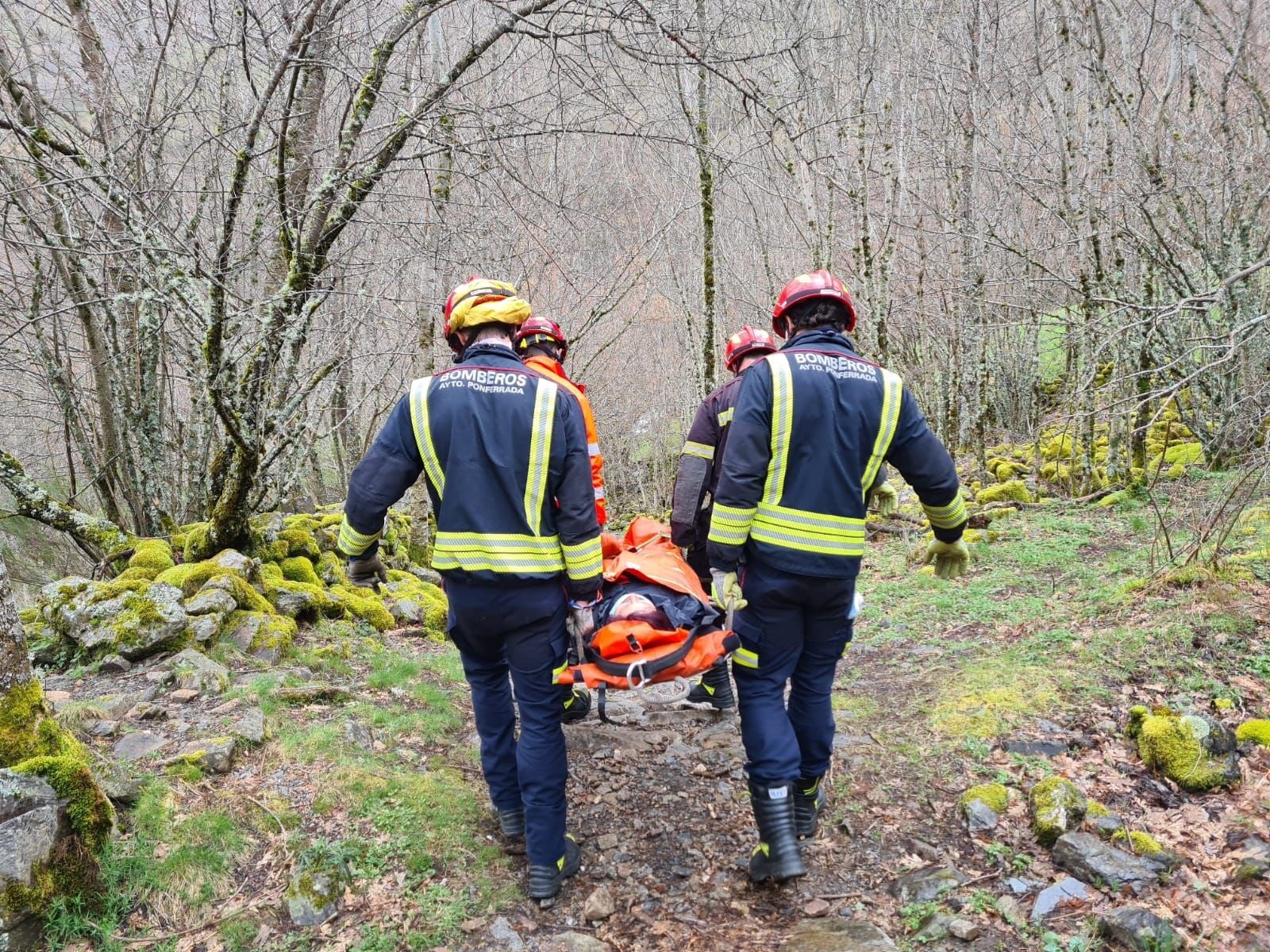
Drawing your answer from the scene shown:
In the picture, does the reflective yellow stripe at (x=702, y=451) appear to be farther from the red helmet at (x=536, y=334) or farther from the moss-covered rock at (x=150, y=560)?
the moss-covered rock at (x=150, y=560)

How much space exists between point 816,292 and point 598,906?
9.54 feet

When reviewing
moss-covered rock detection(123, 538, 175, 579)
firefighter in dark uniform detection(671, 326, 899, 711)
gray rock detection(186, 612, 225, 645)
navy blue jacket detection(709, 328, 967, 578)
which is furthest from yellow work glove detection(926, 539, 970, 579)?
moss-covered rock detection(123, 538, 175, 579)

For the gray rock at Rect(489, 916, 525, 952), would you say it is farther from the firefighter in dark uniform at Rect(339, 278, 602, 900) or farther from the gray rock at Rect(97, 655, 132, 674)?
the gray rock at Rect(97, 655, 132, 674)

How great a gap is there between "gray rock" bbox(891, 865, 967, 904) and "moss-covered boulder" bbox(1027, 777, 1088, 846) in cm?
47

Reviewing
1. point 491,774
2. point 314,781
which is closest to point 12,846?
point 314,781

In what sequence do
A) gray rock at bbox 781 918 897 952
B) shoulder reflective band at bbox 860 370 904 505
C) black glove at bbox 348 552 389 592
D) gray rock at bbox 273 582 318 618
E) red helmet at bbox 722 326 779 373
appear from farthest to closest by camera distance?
gray rock at bbox 273 582 318 618 → red helmet at bbox 722 326 779 373 → black glove at bbox 348 552 389 592 → shoulder reflective band at bbox 860 370 904 505 → gray rock at bbox 781 918 897 952

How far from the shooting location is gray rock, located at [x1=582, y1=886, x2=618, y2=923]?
10.2ft

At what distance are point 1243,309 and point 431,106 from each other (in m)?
8.93

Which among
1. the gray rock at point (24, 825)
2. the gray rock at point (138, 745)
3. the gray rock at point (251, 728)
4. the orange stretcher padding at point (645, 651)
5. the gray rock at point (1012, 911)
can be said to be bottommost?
the gray rock at point (1012, 911)

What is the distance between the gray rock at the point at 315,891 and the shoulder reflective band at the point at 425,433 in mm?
1588

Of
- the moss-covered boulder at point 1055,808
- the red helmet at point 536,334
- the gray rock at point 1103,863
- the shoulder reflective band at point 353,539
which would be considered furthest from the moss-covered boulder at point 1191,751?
the shoulder reflective band at point 353,539

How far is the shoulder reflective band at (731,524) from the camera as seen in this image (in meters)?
3.25

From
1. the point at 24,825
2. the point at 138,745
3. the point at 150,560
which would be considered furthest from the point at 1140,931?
the point at 150,560

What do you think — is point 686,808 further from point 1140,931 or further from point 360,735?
point 1140,931
